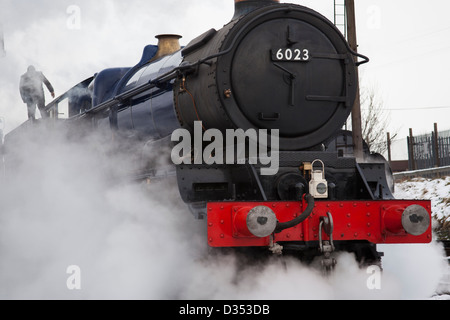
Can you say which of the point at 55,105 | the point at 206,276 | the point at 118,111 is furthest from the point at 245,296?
the point at 55,105

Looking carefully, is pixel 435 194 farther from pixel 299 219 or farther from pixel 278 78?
pixel 299 219

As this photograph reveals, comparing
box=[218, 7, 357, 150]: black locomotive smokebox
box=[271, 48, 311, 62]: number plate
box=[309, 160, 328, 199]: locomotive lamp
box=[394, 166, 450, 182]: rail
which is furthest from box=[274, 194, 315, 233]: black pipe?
box=[394, 166, 450, 182]: rail

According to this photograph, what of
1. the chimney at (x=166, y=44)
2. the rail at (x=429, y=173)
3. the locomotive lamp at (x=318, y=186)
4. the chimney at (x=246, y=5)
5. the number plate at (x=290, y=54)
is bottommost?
the locomotive lamp at (x=318, y=186)

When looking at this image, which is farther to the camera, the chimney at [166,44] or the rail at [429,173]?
the rail at [429,173]

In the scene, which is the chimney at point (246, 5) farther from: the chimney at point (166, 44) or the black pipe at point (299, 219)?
the black pipe at point (299, 219)

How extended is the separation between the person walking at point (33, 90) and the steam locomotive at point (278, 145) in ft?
12.2

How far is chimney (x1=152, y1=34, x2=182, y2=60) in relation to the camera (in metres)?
7.16

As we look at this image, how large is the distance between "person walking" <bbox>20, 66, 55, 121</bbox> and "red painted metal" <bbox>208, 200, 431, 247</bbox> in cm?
533

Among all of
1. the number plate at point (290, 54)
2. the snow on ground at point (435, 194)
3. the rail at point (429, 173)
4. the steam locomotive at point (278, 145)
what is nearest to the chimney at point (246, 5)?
the steam locomotive at point (278, 145)

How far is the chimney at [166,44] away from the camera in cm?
Answer: 716

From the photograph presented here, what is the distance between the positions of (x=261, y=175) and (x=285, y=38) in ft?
3.90

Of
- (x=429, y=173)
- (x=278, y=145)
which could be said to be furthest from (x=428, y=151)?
(x=278, y=145)

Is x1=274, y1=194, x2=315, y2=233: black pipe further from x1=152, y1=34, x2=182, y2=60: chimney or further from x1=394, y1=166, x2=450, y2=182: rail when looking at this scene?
x1=394, y1=166, x2=450, y2=182: rail

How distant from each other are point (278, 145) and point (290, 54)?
0.77m
